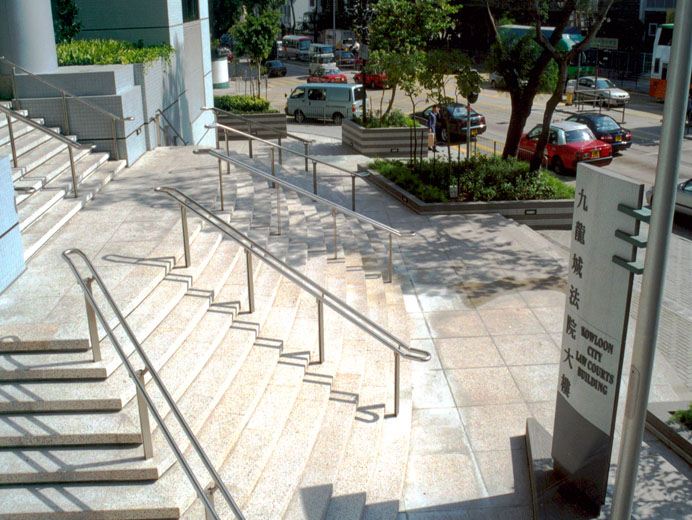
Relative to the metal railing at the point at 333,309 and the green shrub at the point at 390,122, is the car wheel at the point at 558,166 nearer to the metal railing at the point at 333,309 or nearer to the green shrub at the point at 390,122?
the green shrub at the point at 390,122

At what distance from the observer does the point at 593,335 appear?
20.0 feet

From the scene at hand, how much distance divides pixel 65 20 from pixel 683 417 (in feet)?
54.4

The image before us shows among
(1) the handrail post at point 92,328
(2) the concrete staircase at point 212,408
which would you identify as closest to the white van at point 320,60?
(2) the concrete staircase at point 212,408

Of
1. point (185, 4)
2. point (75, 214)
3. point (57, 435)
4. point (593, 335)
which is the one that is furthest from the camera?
point (185, 4)

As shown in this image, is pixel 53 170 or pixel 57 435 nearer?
pixel 57 435

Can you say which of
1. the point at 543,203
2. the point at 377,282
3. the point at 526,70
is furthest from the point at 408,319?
the point at 526,70

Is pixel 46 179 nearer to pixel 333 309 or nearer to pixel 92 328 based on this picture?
pixel 92 328

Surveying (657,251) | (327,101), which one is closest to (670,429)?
(657,251)

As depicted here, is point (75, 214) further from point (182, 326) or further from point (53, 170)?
point (182, 326)

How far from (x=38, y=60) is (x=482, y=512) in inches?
448

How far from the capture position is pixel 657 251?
404 cm

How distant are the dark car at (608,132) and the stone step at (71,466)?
22.3m

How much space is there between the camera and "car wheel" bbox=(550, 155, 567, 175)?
2262cm

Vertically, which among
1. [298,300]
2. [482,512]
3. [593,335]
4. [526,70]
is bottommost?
[482,512]
